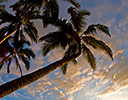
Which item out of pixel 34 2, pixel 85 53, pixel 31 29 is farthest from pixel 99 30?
pixel 31 29

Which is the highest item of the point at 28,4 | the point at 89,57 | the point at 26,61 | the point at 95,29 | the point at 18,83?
the point at 28,4

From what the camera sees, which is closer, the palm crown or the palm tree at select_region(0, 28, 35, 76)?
the palm crown

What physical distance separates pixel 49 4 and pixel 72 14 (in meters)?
3.66

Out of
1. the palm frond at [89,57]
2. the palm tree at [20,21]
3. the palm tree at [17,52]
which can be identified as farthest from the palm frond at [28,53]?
the palm frond at [89,57]

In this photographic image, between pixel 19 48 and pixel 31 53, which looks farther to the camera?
pixel 31 53

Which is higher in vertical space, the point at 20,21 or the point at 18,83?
the point at 20,21

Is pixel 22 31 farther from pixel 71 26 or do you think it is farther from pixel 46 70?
pixel 46 70

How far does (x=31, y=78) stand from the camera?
3.25 metres

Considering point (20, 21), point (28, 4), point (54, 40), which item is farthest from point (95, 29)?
point (20, 21)

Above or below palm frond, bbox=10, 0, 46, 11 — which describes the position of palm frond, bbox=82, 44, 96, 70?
below

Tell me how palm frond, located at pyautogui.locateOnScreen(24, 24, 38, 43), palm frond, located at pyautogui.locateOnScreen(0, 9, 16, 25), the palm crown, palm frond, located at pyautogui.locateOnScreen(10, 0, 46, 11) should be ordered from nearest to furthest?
1. the palm crown
2. palm frond, located at pyautogui.locateOnScreen(10, 0, 46, 11)
3. palm frond, located at pyautogui.locateOnScreen(0, 9, 16, 25)
4. palm frond, located at pyautogui.locateOnScreen(24, 24, 38, 43)

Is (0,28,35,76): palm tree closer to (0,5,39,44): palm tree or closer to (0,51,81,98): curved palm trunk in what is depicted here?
(0,5,39,44): palm tree

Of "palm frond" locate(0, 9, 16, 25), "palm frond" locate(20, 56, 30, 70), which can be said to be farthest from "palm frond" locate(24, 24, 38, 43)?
"palm frond" locate(20, 56, 30, 70)

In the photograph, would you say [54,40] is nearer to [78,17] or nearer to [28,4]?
[78,17]
